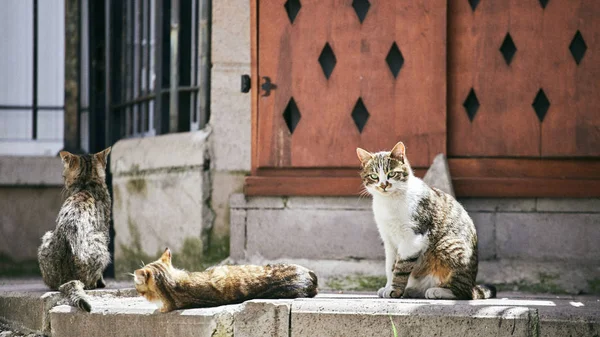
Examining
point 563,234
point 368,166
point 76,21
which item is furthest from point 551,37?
point 76,21

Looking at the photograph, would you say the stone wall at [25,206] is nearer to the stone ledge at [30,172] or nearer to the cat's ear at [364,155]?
the stone ledge at [30,172]

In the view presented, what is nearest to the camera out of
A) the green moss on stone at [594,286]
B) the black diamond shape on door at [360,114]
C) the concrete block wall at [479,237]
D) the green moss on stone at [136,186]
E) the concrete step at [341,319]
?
the concrete step at [341,319]

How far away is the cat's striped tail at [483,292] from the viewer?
5.63 m

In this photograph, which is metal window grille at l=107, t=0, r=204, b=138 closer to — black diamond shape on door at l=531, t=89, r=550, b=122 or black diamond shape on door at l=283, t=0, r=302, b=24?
black diamond shape on door at l=283, t=0, r=302, b=24

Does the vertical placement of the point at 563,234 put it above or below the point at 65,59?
below

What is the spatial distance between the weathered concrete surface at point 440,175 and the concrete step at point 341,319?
133 centimetres

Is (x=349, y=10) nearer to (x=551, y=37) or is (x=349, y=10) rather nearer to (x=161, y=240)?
(x=551, y=37)

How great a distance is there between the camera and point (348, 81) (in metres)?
7.09

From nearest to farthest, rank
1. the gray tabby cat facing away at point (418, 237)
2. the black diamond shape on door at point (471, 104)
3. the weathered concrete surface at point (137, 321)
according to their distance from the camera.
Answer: the weathered concrete surface at point (137, 321)
the gray tabby cat facing away at point (418, 237)
the black diamond shape on door at point (471, 104)

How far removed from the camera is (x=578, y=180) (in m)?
6.66

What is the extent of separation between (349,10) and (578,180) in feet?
7.14

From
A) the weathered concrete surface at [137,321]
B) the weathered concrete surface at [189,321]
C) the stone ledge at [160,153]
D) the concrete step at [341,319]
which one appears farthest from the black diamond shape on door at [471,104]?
the weathered concrete surface at [137,321]

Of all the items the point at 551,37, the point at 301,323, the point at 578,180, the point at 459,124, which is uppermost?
the point at 551,37

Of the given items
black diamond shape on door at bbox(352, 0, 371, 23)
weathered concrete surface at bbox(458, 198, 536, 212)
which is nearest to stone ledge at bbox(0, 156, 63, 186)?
black diamond shape on door at bbox(352, 0, 371, 23)
